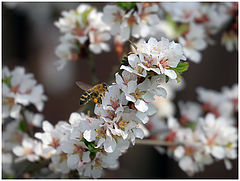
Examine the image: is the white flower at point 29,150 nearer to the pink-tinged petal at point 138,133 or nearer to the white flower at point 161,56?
the pink-tinged petal at point 138,133

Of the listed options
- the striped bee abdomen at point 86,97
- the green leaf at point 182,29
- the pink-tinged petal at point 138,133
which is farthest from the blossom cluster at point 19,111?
the green leaf at point 182,29

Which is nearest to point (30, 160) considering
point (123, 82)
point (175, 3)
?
point (123, 82)

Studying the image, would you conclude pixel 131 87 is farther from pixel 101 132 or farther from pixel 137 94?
pixel 101 132

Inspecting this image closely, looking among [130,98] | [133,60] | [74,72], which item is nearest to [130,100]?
[130,98]

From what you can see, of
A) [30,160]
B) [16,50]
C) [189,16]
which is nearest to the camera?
[30,160]

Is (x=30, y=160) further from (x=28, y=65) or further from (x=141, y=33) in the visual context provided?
(x=28, y=65)

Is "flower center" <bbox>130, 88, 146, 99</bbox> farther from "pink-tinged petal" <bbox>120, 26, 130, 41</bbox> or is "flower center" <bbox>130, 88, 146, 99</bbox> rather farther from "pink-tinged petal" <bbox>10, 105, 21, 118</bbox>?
"pink-tinged petal" <bbox>10, 105, 21, 118</bbox>
